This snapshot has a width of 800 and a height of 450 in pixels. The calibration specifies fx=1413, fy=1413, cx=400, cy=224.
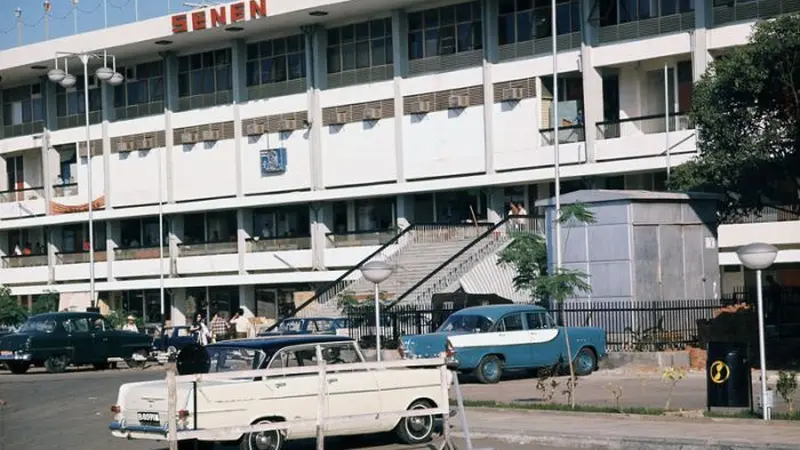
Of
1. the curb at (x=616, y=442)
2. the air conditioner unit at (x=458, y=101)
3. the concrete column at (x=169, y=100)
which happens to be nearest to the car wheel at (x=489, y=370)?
the curb at (x=616, y=442)

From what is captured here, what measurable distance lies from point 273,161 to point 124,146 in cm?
1065

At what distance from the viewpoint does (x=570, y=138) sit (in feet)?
173

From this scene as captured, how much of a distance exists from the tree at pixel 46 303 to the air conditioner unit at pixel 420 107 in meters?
22.1

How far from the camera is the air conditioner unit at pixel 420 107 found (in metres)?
57.2

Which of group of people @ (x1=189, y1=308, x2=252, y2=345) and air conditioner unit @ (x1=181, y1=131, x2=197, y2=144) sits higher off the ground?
air conditioner unit @ (x1=181, y1=131, x2=197, y2=144)

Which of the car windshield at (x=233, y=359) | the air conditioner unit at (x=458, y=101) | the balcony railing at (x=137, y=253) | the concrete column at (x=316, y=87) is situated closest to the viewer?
the car windshield at (x=233, y=359)

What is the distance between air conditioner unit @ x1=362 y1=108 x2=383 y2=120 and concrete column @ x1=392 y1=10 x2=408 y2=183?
1.02 m

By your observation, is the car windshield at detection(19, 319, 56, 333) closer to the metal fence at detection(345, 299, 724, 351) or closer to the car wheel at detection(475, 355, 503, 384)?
the metal fence at detection(345, 299, 724, 351)

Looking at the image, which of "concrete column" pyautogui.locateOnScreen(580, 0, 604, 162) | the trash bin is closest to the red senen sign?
"concrete column" pyautogui.locateOnScreen(580, 0, 604, 162)

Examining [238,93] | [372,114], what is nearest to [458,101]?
[372,114]

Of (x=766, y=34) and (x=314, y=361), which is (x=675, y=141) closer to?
(x=766, y=34)

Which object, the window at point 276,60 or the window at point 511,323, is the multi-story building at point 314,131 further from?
the window at point 511,323

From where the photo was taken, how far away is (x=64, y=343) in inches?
1646

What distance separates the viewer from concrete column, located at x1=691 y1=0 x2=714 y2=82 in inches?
1882
